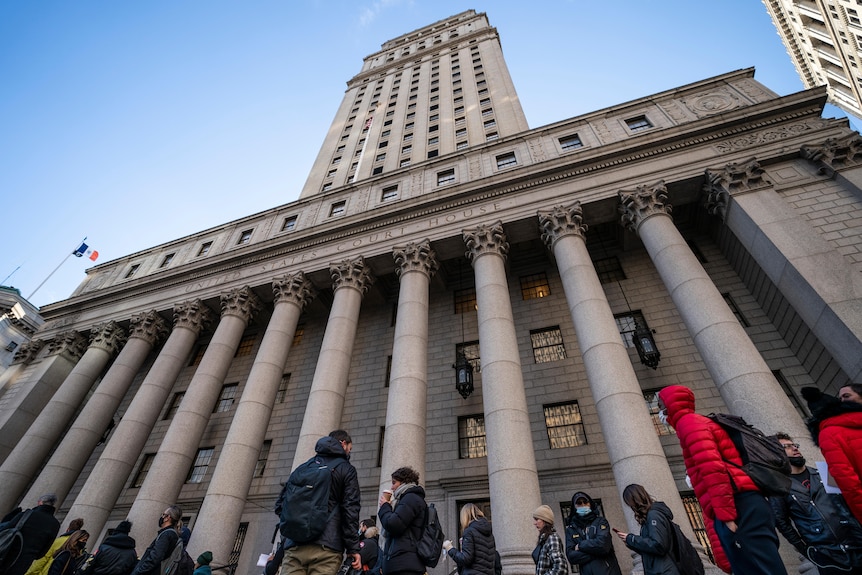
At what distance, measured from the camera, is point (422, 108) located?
3925cm

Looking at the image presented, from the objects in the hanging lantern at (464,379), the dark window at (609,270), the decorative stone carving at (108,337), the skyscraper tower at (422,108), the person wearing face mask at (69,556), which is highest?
the skyscraper tower at (422,108)

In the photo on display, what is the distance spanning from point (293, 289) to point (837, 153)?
2236cm

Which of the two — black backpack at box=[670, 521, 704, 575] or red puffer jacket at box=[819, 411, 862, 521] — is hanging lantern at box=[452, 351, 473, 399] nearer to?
black backpack at box=[670, 521, 704, 575]

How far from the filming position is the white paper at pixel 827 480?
14.8 ft

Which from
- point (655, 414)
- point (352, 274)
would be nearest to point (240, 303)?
point (352, 274)

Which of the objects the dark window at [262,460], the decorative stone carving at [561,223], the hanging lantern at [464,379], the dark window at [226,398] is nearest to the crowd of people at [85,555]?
the dark window at [262,460]

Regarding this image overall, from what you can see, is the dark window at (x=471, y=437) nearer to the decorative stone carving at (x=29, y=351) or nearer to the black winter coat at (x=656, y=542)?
the black winter coat at (x=656, y=542)

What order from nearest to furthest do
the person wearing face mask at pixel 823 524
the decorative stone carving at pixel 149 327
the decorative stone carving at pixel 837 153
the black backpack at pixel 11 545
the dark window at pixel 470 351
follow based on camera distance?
the person wearing face mask at pixel 823 524, the black backpack at pixel 11 545, the decorative stone carving at pixel 837 153, the dark window at pixel 470 351, the decorative stone carving at pixel 149 327

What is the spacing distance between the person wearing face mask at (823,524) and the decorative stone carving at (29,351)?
115ft

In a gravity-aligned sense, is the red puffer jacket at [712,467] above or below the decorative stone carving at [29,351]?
below

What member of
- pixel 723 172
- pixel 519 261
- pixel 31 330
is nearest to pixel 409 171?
pixel 519 261

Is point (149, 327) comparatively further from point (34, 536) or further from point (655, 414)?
point (655, 414)

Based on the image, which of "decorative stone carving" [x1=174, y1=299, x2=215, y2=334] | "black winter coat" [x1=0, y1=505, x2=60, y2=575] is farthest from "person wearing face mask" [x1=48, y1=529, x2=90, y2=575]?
"decorative stone carving" [x1=174, y1=299, x2=215, y2=334]

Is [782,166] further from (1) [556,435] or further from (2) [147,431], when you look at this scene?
(2) [147,431]
